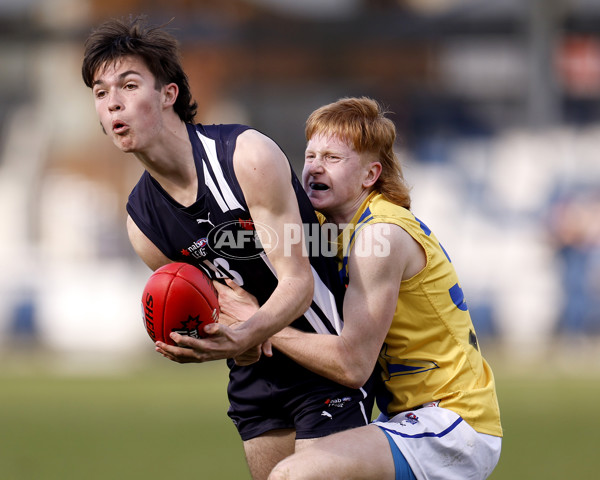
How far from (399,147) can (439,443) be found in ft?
36.8

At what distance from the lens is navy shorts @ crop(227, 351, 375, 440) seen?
4578 millimetres

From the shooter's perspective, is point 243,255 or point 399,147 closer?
point 243,255

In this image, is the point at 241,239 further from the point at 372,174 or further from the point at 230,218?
the point at 372,174

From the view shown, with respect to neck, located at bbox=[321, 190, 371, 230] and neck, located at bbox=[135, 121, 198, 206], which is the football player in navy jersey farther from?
neck, located at bbox=[321, 190, 371, 230]

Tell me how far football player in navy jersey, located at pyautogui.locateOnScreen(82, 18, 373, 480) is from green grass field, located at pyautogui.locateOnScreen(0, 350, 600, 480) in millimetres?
4034

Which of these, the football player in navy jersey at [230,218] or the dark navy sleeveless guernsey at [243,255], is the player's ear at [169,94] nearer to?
the football player in navy jersey at [230,218]

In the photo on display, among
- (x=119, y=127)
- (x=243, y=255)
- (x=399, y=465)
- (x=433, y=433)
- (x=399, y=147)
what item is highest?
(x=399, y=147)

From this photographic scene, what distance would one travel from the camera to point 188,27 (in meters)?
21.6

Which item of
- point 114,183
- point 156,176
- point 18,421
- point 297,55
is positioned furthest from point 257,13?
point 156,176

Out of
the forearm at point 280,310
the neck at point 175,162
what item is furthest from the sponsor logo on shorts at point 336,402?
the neck at point 175,162

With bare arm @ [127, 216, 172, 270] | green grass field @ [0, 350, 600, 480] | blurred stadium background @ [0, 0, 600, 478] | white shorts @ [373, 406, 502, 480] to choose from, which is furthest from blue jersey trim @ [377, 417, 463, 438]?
blurred stadium background @ [0, 0, 600, 478]

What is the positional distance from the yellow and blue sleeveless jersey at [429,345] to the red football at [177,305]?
29.5 inches

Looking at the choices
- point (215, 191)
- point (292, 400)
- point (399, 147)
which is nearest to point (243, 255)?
point (215, 191)

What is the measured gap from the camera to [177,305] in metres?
4.11
